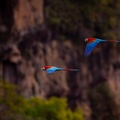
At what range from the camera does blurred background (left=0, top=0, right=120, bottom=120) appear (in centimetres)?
2030

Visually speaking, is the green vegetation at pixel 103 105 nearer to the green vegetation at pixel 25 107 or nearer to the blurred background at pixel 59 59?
the blurred background at pixel 59 59

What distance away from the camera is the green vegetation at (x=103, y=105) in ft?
81.1

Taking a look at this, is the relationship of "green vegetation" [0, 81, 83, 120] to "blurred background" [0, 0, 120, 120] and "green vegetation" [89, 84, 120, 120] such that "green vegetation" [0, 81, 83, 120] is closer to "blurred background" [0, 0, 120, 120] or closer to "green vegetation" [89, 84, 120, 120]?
"blurred background" [0, 0, 120, 120]

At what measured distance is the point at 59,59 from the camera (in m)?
23.8

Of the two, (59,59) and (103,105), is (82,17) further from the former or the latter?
(103,105)

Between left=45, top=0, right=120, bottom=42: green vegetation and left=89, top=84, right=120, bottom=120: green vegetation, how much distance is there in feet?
8.18

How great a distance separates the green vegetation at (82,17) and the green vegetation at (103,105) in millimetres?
2493

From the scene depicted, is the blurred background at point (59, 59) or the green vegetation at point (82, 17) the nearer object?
the blurred background at point (59, 59)

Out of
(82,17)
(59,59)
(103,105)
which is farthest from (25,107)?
(82,17)

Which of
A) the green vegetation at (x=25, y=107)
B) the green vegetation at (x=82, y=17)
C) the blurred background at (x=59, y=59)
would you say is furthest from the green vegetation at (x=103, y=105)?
the green vegetation at (x=25, y=107)

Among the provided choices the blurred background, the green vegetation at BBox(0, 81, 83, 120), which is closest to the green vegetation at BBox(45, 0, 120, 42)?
the blurred background

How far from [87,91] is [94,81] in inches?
21.6

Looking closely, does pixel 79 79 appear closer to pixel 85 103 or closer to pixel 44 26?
pixel 85 103

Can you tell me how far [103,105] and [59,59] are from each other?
2.93m
